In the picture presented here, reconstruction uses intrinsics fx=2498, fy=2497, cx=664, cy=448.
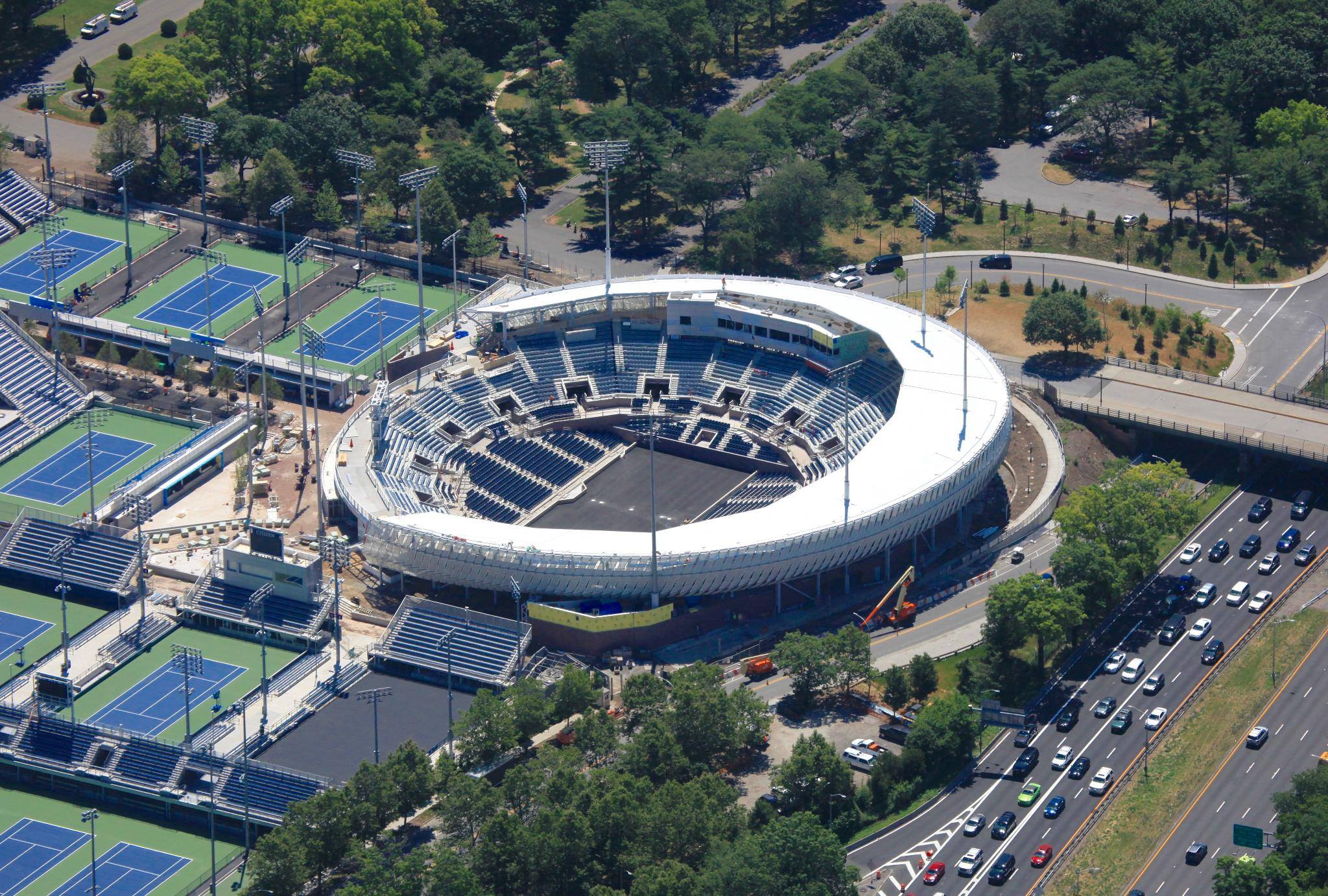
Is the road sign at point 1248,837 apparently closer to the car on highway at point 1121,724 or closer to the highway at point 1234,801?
the highway at point 1234,801

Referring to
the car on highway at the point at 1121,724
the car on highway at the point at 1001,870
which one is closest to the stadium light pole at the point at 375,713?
the car on highway at the point at 1001,870

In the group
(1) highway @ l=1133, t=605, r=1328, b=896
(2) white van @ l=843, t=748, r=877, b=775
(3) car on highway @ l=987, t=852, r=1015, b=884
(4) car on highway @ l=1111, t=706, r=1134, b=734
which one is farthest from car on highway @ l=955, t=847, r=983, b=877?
(4) car on highway @ l=1111, t=706, r=1134, b=734

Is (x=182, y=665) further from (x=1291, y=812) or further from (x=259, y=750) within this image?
(x=1291, y=812)

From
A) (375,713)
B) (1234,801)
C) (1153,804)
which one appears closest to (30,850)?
(375,713)

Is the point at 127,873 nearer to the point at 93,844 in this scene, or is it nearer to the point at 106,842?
the point at 93,844

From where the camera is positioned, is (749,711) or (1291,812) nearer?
(1291,812)

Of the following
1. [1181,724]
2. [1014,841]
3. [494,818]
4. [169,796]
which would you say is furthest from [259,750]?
[1181,724]

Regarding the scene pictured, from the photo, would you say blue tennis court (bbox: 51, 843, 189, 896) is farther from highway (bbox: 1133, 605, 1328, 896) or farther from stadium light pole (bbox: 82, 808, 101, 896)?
highway (bbox: 1133, 605, 1328, 896)
